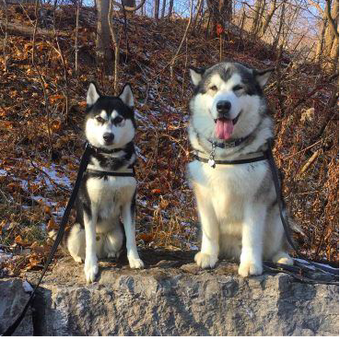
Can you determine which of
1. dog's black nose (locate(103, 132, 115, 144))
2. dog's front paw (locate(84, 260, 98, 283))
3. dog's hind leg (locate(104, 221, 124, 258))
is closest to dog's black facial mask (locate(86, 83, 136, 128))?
dog's black nose (locate(103, 132, 115, 144))

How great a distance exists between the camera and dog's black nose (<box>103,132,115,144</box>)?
128 inches

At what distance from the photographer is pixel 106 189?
322cm

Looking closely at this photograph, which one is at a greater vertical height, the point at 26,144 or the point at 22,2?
the point at 22,2

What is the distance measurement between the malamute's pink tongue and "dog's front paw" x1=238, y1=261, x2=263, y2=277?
96 cm

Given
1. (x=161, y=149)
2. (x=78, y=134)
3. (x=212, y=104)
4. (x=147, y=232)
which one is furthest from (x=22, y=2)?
(x=212, y=104)

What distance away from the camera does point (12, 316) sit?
3.26 m

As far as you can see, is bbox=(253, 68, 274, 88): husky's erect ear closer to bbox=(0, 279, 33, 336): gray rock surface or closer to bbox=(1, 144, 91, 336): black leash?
bbox=(1, 144, 91, 336): black leash

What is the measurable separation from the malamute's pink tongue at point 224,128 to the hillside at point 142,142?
206cm

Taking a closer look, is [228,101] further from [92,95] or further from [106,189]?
[92,95]

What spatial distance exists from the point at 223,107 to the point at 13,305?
223cm

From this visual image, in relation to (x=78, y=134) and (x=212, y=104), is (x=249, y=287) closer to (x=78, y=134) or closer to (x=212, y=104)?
(x=212, y=104)

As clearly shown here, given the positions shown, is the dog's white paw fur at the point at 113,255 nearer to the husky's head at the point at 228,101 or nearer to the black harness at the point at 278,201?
the black harness at the point at 278,201

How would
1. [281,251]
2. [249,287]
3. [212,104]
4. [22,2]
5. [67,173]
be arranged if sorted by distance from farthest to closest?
[22,2], [67,173], [281,251], [249,287], [212,104]

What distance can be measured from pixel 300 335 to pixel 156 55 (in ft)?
25.7
